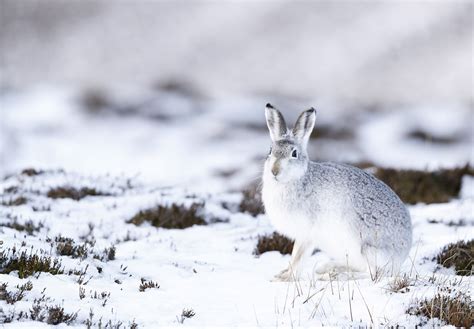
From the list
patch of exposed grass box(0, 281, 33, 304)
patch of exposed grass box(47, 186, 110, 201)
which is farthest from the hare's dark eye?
patch of exposed grass box(47, 186, 110, 201)

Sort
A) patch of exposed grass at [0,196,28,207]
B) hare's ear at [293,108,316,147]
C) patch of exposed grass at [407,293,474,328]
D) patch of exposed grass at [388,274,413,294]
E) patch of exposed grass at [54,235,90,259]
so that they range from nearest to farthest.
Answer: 1. patch of exposed grass at [407,293,474,328]
2. patch of exposed grass at [388,274,413,294]
3. patch of exposed grass at [54,235,90,259]
4. hare's ear at [293,108,316,147]
5. patch of exposed grass at [0,196,28,207]

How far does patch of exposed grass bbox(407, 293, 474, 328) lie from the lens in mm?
5203

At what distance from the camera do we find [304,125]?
24.5ft

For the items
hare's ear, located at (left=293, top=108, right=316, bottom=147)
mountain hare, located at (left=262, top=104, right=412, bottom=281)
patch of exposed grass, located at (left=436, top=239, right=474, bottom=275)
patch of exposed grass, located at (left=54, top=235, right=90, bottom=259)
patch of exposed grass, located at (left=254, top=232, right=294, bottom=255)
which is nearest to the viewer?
mountain hare, located at (left=262, top=104, right=412, bottom=281)

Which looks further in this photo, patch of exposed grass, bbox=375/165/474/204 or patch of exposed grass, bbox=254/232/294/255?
patch of exposed grass, bbox=375/165/474/204

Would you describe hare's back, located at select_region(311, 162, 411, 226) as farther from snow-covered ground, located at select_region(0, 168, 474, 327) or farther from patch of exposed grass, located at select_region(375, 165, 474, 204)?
Result: patch of exposed grass, located at select_region(375, 165, 474, 204)

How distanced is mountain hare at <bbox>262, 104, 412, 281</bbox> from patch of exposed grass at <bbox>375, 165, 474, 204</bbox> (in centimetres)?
611

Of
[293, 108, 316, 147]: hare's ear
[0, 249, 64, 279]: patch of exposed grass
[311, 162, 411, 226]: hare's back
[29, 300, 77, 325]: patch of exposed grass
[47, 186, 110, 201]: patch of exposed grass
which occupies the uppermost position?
[293, 108, 316, 147]: hare's ear

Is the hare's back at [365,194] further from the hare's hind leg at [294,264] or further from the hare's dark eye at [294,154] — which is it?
the hare's hind leg at [294,264]

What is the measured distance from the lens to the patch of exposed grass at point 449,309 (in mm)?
5203

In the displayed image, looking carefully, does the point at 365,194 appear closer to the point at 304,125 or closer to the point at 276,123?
the point at 304,125

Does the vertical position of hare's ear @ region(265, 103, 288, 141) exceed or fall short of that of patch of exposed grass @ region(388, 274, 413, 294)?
it exceeds it

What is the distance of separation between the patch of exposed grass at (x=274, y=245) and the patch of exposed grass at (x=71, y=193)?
463cm

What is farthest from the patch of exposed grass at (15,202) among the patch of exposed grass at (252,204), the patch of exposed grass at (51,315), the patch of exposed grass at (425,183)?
the patch of exposed grass at (425,183)
